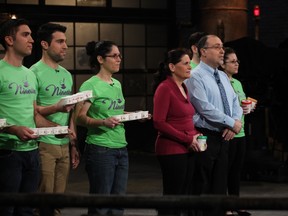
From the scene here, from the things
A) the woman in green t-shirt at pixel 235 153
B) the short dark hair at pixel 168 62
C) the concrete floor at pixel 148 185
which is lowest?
the concrete floor at pixel 148 185

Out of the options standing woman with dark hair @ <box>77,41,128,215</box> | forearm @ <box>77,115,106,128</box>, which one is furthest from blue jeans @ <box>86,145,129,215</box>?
forearm @ <box>77,115,106,128</box>

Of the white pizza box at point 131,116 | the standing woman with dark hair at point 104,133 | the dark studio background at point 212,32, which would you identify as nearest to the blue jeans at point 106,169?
the standing woman with dark hair at point 104,133

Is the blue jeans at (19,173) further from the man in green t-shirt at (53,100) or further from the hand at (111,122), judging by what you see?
the hand at (111,122)

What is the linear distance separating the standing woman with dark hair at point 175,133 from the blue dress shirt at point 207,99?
264 mm

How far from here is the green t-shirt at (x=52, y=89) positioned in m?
6.44

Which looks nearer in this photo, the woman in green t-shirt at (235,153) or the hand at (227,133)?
the hand at (227,133)

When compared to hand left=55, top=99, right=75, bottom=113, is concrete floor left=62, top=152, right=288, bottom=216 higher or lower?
lower

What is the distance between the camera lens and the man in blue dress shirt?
7199 millimetres

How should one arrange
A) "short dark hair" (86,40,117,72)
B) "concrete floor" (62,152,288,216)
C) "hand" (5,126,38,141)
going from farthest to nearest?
"concrete floor" (62,152,288,216), "short dark hair" (86,40,117,72), "hand" (5,126,38,141)

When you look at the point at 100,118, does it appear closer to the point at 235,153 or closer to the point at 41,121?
the point at 41,121

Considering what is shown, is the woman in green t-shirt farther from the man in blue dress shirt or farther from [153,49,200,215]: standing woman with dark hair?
[153,49,200,215]: standing woman with dark hair

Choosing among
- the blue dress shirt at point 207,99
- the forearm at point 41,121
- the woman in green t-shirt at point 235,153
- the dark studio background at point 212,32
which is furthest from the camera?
the dark studio background at point 212,32

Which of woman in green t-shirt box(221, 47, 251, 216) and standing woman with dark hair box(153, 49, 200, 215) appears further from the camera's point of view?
woman in green t-shirt box(221, 47, 251, 216)

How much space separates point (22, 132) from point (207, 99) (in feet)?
7.22
